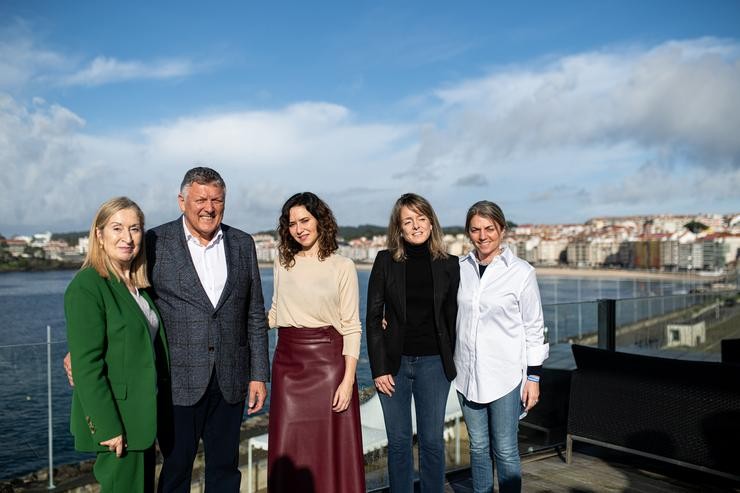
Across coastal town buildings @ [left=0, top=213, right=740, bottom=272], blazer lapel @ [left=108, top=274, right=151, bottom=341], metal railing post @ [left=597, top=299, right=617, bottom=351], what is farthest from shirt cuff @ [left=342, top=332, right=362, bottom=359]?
coastal town buildings @ [left=0, top=213, right=740, bottom=272]

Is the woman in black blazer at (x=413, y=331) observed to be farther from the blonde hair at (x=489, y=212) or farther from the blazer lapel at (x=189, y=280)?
the blazer lapel at (x=189, y=280)

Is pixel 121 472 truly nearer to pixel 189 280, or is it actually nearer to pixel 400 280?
pixel 189 280

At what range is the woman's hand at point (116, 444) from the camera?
1.86 meters

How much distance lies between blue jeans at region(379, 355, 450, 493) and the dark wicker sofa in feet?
4.23

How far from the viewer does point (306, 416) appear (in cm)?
235

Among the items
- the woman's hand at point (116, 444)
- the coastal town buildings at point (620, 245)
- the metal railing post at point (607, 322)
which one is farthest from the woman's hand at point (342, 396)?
the coastal town buildings at point (620, 245)

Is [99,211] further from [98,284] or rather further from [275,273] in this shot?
[275,273]

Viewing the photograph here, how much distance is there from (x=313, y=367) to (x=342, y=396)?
0.17 m

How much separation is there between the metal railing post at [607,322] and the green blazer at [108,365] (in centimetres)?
380

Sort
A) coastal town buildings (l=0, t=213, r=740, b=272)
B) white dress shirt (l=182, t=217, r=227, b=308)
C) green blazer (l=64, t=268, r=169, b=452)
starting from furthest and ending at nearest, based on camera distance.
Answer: coastal town buildings (l=0, t=213, r=740, b=272) < white dress shirt (l=182, t=217, r=227, b=308) < green blazer (l=64, t=268, r=169, b=452)

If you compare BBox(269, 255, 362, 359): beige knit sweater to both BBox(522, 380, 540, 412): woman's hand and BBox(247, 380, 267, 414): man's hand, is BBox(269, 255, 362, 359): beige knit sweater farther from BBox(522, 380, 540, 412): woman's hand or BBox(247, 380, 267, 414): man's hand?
BBox(522, 380, 540, 412): woman's hand

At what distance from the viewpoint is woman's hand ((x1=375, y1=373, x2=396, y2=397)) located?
8.26ft

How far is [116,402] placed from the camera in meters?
1.91

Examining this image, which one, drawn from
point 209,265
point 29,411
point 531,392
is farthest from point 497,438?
point 29,411
